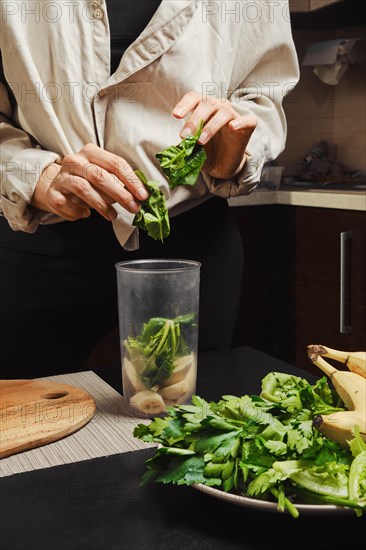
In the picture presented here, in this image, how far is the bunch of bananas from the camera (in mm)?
645

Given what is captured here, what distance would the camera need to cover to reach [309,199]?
8.06 feet

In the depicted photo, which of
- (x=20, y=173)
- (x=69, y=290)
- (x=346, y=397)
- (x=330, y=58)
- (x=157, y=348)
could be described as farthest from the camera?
(x=330, y=58)

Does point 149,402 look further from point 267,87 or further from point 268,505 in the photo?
point 267,87

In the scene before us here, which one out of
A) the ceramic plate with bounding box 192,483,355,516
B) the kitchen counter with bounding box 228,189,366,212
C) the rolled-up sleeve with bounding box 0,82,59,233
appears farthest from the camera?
the kitchen counter with bounding box 228,189,366,212

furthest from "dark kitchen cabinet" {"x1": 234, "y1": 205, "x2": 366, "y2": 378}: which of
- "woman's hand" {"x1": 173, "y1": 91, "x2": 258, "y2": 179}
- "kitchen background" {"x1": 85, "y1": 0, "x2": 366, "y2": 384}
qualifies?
"woman's hand" {"x1": 173, "y1": 91, "x2": 258, "y2": 179}

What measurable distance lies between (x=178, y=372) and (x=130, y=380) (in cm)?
6

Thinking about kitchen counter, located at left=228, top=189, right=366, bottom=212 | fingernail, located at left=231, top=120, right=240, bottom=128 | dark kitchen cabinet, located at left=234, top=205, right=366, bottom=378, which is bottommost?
dark kitchen cabinet, located at left=234, top=205, right=366, bottom=378

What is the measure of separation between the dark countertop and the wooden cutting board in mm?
80

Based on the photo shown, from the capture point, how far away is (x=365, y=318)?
228cm

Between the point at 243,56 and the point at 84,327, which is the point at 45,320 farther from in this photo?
the point at 243,56

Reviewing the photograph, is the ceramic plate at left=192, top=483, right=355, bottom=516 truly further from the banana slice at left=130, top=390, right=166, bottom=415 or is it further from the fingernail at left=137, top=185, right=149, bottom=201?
the fingernail at left=137, top=185, right=149, bottom=201

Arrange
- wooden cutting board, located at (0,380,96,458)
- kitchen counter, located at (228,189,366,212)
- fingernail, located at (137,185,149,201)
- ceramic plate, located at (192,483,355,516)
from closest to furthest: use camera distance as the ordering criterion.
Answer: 1. ceramic plate, located at (192,483,355,516)
2. wooden cutting board, located at (0,380,96,458)
3. fingernail, located at (137,185,149,201)
4. kitchen counter, located at (228,189,366,212)

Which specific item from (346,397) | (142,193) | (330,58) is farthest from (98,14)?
(330,58)

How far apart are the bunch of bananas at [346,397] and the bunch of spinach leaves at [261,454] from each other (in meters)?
0.01
